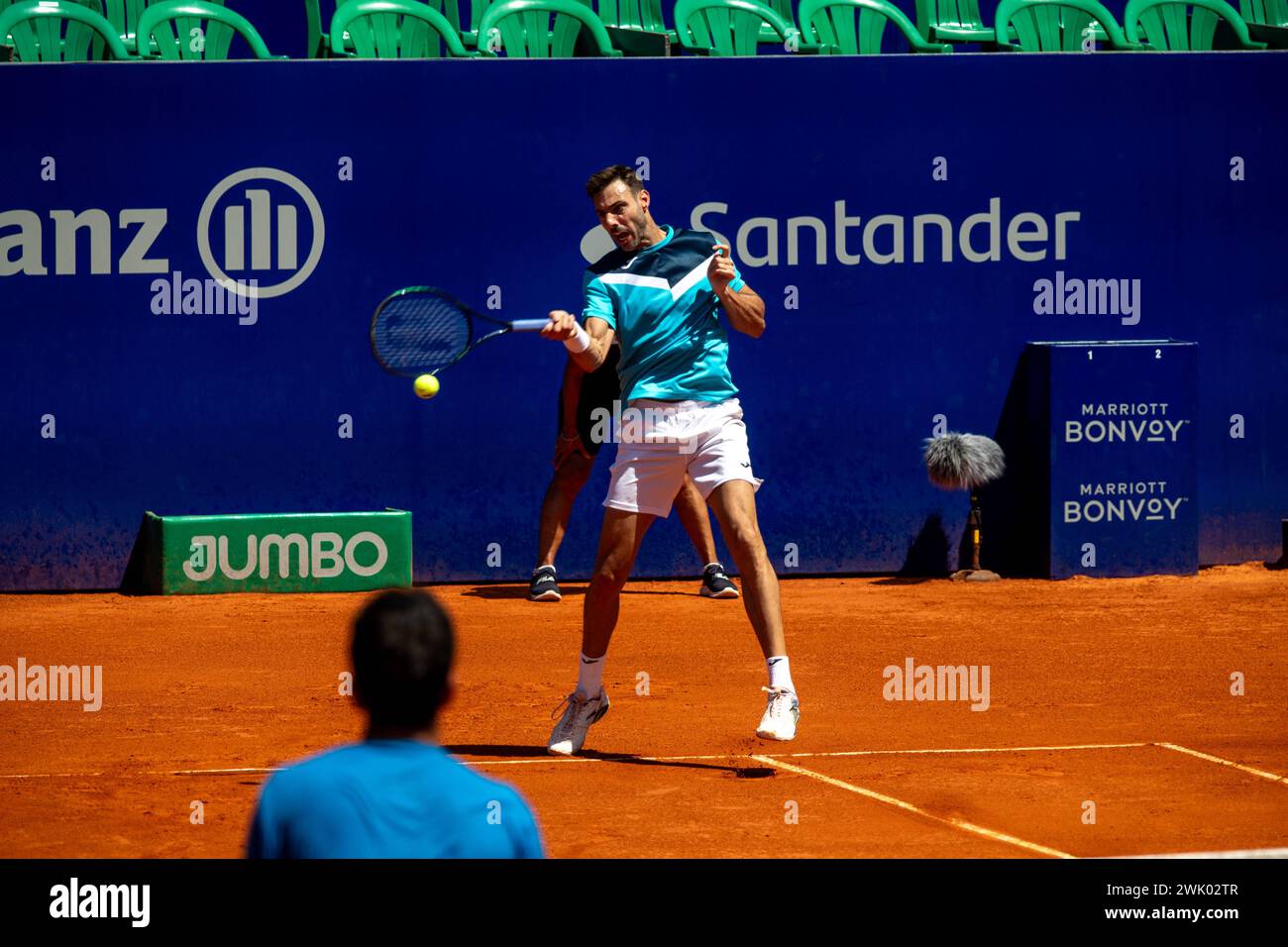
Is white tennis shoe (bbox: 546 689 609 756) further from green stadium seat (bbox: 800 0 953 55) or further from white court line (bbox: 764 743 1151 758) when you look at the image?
green stadium seat (bbox: 800 0 953 55)

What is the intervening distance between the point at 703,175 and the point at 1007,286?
6.75ft

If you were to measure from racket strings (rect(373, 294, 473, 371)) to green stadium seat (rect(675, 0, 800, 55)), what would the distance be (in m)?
6.29

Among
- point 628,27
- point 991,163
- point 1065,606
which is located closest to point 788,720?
point 1065,606

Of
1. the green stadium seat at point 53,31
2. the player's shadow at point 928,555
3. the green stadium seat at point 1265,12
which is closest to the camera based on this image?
the player's shadow at point 928,555

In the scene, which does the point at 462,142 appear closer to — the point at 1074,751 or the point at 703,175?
the point at 703,175

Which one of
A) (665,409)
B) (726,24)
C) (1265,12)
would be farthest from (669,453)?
(1265,12)

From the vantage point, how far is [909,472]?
1123cm

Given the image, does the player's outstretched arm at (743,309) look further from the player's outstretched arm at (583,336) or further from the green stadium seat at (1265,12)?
the green stadium seat at (1265,12)

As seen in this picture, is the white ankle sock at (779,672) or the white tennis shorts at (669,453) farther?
the white tennis shorts at (669,453)

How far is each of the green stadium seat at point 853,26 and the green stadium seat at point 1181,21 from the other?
1506 mm

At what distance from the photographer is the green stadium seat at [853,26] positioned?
12.7 metres

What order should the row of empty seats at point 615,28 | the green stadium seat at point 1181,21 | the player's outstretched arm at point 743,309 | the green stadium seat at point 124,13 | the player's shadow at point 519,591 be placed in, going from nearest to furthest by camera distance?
the player's outstretched arm at point 743,309, the player's shadow at point 519,591, the row of empty seats at point 615,28, the green stadium seat at point 124,13, the green stadium seat at point 1181,21

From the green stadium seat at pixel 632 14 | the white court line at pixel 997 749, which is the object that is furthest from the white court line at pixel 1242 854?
the green stadium seat at pixel 632 14

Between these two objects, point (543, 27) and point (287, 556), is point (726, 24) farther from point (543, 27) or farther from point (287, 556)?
point (287, 556)
